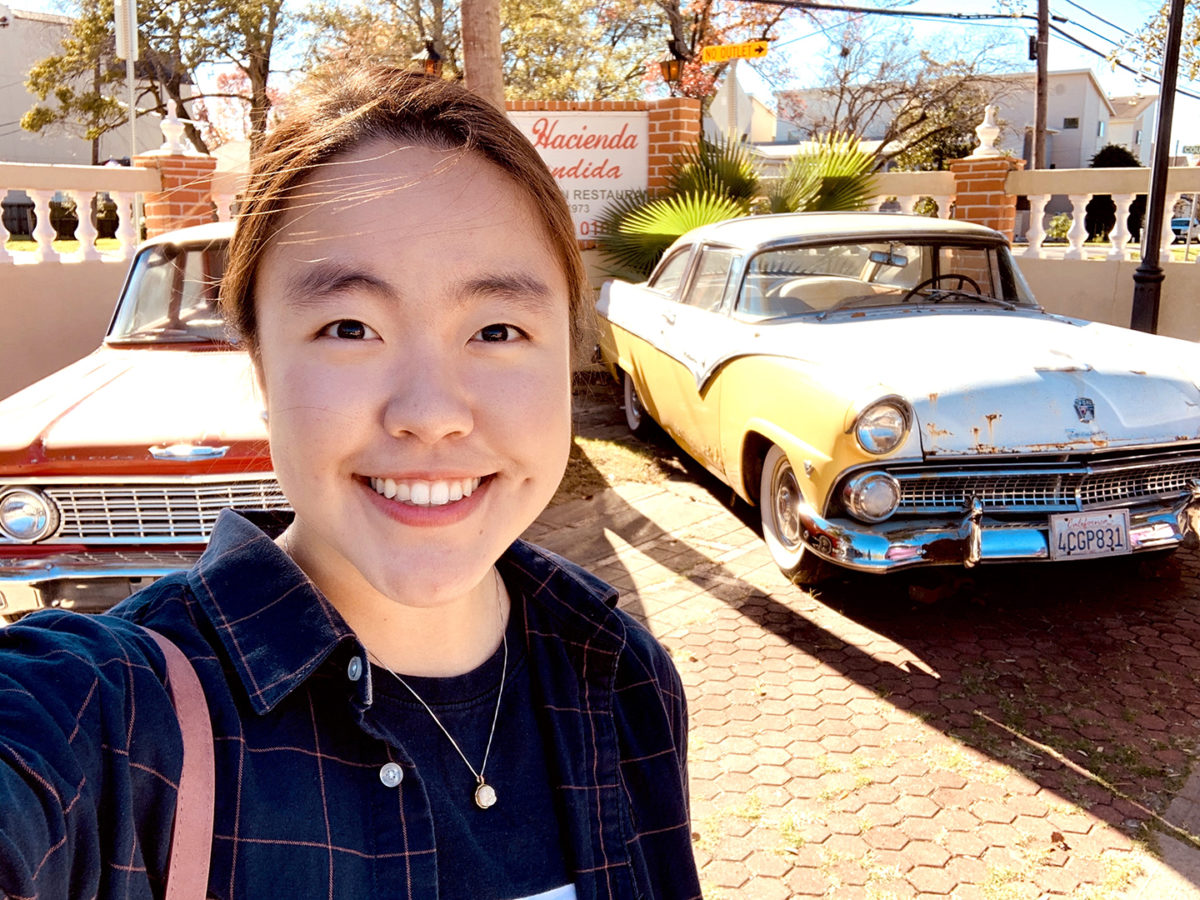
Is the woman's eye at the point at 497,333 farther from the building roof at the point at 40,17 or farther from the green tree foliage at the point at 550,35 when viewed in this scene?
the building roof at the point at 40,17

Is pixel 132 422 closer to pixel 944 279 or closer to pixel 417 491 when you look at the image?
pixel 417 491

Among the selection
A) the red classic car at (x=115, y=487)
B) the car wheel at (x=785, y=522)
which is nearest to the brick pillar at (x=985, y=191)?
the car wheel at (x=785, y=522)

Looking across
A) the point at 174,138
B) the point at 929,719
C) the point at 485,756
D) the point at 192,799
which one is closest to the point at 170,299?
the point at 929,719

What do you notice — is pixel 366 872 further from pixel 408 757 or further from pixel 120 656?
pixel 120 656

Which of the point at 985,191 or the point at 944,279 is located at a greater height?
the point at 985,191

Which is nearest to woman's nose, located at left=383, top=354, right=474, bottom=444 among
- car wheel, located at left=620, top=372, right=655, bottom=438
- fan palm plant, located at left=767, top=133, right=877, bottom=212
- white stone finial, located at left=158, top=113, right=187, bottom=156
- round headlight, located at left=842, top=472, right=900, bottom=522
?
round headlight, located at left=842, top=472, right=900, bottom=522

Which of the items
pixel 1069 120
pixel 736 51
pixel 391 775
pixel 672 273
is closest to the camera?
pixel 391 775

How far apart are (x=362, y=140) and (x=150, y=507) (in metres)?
2.96

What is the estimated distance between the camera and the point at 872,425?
4.05 metres

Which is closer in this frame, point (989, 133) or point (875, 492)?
point (875, 492)

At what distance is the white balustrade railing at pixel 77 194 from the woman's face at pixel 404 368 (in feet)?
26.2

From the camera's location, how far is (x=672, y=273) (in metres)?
7.01

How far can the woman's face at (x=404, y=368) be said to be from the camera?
108 centimetres

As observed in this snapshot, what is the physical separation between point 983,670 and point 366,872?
356 cm
